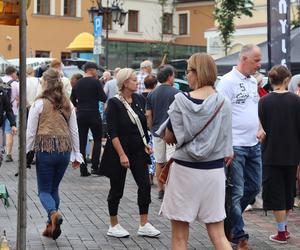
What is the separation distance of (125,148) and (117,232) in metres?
0.89

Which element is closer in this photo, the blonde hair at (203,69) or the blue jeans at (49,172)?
the blonde hair at (203,69)

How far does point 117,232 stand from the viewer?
8125 millimetres

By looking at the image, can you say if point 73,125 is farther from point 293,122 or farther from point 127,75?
point 293,122

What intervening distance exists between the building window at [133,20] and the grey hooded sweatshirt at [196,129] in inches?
2105

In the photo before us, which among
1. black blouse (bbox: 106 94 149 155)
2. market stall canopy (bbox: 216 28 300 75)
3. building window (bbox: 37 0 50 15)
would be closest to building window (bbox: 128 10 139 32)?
building window (bbox: 37 0 50 15)

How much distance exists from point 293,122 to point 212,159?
236cm

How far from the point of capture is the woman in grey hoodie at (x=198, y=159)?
593cm

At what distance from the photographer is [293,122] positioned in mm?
8086

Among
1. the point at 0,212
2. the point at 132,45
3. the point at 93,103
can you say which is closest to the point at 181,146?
the point at 0,212

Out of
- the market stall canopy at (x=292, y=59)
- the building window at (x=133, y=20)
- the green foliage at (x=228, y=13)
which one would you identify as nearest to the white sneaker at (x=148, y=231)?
the market stall canopy at (x=292, y=59)

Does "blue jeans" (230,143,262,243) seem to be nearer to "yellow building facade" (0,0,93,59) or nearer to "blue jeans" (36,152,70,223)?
"blue jeans" (36,152,70,223)

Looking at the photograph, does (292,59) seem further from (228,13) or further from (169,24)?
(169,24)

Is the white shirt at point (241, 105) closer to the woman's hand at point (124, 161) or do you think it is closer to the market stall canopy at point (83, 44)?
the woman's hand at point (124, 161)

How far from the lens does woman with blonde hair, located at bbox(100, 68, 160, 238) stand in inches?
316
